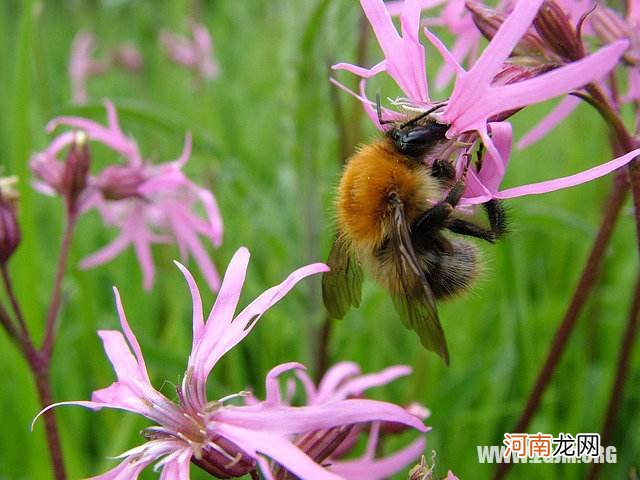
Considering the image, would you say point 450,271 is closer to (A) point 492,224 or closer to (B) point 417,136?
(A) point 492,224

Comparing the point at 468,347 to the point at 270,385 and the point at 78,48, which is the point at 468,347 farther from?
the point at 78,48

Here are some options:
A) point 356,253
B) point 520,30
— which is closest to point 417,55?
point 520,30

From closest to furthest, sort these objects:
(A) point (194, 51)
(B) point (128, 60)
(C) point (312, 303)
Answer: (C) point (312, 303) → (A) point (194, 51) → (B) point (128, 60)

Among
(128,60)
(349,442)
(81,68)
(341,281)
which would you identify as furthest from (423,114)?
(128,60)

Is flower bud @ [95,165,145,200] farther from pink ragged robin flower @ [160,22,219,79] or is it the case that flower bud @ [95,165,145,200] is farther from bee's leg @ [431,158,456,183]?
pink ragged robin flower @ [160,22,219,79]

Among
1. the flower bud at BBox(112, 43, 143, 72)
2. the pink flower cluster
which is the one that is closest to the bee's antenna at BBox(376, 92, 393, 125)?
the pink flower cluster

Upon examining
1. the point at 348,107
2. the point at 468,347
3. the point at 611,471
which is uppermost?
the point at 348,107
